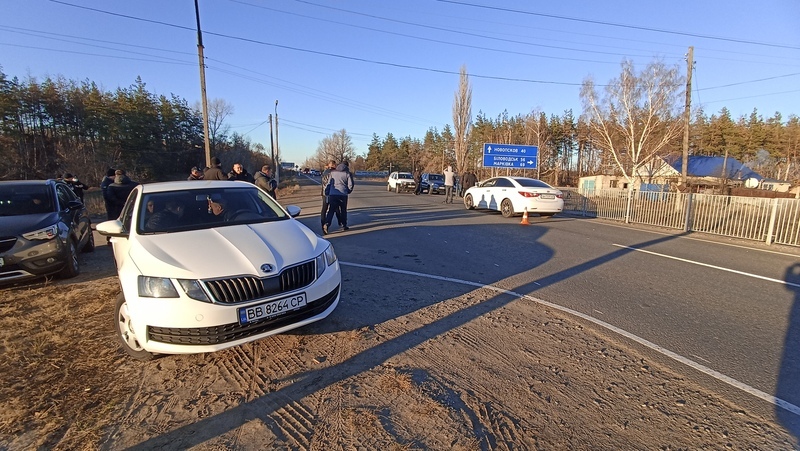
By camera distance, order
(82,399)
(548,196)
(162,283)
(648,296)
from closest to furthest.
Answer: (82,399) < (162,283) < (648,296) < (548,196)

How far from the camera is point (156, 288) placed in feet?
9.61

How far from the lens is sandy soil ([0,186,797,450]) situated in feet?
7.64

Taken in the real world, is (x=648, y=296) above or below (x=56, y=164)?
below

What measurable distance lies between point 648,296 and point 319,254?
14.8 ft

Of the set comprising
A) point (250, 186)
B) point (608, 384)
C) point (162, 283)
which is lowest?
point (608, 384)

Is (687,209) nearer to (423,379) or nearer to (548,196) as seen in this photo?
(548,196)

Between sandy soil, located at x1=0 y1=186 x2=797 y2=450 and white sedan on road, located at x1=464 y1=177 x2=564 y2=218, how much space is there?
917 cm

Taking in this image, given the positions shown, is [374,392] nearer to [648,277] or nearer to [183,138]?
[648,277]

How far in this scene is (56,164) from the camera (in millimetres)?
37469

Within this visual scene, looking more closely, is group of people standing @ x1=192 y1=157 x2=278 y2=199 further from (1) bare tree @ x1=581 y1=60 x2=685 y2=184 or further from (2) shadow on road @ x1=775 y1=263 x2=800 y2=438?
(1) bare tree @ x1=581 y1=60 x2=685 y2=184

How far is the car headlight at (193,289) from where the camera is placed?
2.88 meters

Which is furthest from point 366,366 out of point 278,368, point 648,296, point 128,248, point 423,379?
point 648,296

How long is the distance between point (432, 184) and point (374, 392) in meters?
28.7

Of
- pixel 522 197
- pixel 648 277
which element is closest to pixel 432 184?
pixel 522 197
